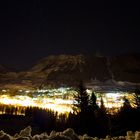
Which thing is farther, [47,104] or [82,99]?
[47,104]

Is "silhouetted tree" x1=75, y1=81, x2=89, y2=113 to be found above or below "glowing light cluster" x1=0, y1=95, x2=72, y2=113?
below

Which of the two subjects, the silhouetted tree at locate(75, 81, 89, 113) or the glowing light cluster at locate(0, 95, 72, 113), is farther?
the glowing light cluster at locate(0, 95, 72, 113)

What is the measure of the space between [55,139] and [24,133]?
107cm

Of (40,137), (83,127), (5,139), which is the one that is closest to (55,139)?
(40,137)

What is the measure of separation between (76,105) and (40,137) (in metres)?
28.6

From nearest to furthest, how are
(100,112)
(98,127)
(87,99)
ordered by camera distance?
(98,127) → (100,112) → (87,99)

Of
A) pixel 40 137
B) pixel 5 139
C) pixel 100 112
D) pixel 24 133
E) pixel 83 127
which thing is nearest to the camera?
pixel 5 139

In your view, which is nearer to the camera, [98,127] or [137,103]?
[98,127]

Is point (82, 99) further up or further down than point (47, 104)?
further down

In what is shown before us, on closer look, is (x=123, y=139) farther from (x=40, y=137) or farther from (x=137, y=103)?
(x=137, y=103)

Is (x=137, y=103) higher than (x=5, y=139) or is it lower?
higher

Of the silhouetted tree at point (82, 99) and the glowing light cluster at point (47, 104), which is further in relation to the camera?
the glowing light cluster at point (47, 104)

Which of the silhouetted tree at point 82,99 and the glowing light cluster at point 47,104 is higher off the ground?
the glowing light cluster at point 47,104

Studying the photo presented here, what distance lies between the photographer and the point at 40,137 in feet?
20.3
